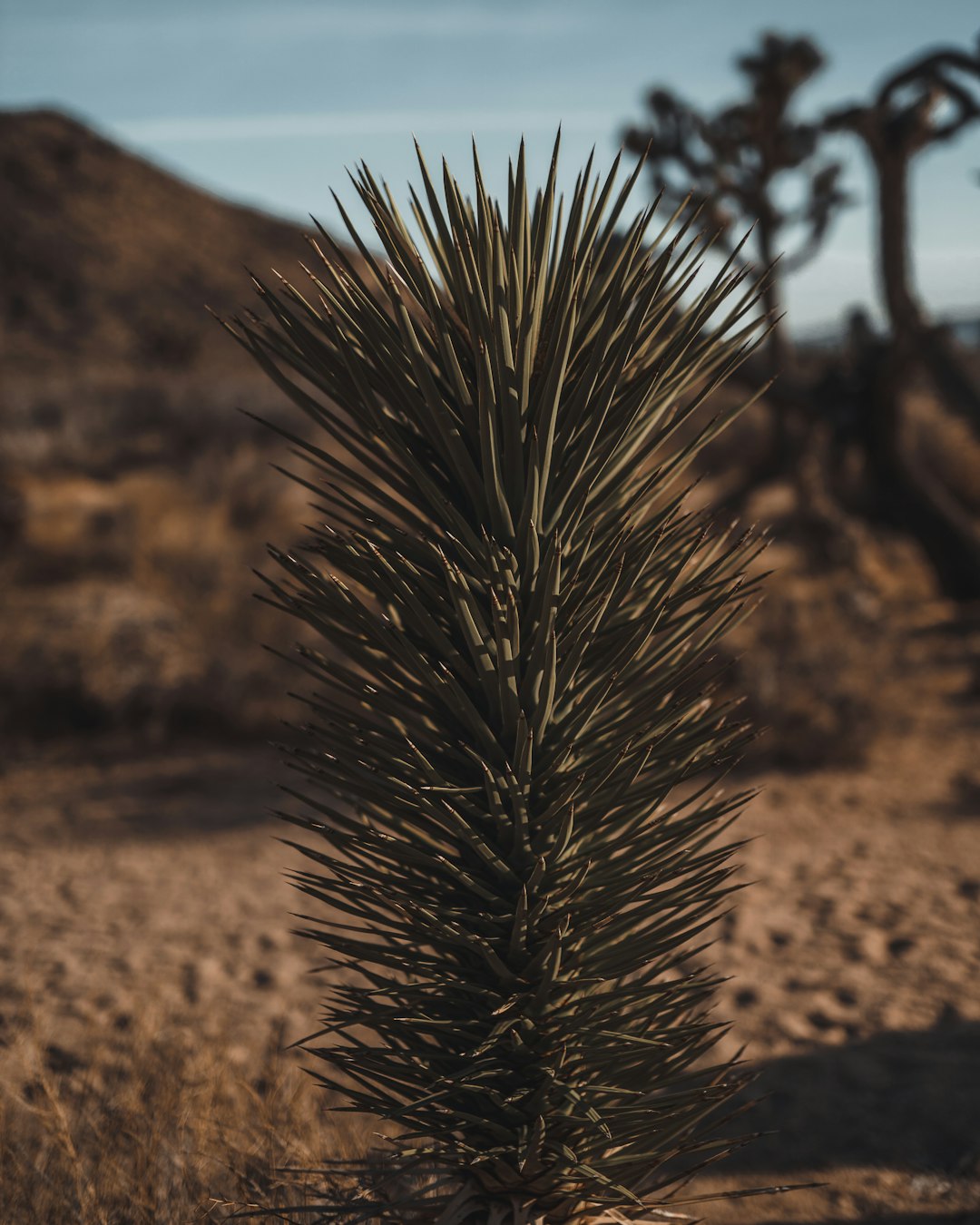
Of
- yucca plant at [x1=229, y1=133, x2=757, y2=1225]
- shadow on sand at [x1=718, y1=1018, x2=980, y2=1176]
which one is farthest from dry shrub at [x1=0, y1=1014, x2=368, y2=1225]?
shadow on sand at [x1=718, y1=1018, x2=980, y2=1176]

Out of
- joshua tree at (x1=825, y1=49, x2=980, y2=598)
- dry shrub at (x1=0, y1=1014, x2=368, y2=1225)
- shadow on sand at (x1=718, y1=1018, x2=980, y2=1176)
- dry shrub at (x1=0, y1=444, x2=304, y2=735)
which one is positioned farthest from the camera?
joshua tree at (x1=825, y1=49, x2=980, y2=598)

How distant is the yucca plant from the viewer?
57.5 inches

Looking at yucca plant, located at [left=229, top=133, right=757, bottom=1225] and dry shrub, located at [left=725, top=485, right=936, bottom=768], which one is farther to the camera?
dry shrub, located at [left=725, top=485, right=936, bottom=768]

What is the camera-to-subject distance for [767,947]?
4684mm

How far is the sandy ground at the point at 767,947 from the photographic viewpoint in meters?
3.20

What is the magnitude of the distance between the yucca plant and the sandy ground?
1.34m

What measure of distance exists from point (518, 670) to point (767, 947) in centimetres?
361

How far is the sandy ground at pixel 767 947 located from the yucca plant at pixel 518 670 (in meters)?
1.34

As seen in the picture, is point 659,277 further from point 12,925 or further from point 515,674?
point 12,925

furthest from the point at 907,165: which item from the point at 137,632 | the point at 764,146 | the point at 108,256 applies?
the point at 108,256

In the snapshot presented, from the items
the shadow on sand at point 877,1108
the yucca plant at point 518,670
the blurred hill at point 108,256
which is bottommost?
the shadow on sand at point 877,1108

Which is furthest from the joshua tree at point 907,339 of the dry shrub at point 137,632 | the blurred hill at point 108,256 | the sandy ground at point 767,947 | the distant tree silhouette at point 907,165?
the blurred hill at point 108,256

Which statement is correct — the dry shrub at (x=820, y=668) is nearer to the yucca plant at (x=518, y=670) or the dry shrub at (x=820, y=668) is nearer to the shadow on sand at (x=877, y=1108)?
the shadow on sand at (x=877, y=1108)

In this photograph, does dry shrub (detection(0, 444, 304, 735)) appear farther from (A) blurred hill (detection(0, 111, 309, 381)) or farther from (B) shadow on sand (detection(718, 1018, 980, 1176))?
(A) blurred hill (detection(0, 111, 309, 381))
